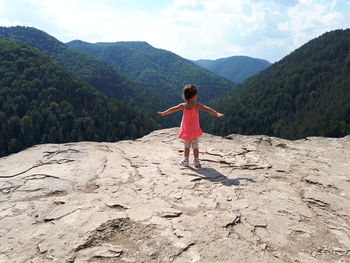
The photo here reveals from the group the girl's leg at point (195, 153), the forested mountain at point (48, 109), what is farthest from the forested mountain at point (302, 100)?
the girl's leg at point (195, 153)

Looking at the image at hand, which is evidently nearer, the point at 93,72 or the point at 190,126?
the point at 190,126

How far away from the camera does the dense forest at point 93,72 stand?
139375 mm

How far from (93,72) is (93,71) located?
129 cm

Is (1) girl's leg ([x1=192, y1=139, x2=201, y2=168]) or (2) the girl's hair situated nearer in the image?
(2) the girl's hair

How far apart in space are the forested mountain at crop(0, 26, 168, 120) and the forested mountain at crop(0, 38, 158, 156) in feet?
134

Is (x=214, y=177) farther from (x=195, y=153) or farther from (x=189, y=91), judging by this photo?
(x=189, y=91)

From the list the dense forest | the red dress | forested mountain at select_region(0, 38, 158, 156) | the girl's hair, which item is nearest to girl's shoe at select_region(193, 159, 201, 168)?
the red dress

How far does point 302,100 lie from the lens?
10275 centimetres

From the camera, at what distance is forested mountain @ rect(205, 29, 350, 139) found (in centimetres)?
7681

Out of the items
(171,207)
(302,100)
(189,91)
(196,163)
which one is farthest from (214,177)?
(302,100)

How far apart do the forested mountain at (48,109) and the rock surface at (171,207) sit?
231 feet

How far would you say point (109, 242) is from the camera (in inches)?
132

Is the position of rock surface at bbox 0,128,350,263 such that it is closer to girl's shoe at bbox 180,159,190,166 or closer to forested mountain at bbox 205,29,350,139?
girl's shoe at bbox 180,159,190,166

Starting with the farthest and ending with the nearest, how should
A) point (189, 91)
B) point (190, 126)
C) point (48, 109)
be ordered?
point (48, 109)
point (190, 126)
point (189, 91)
